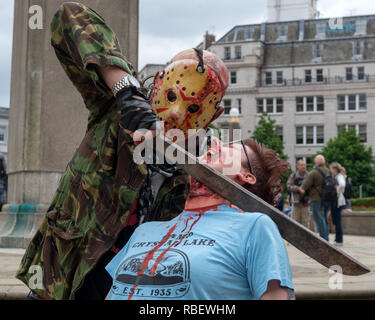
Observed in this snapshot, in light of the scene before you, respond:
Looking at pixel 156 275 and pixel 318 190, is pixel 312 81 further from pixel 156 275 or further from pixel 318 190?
pixel 156 275

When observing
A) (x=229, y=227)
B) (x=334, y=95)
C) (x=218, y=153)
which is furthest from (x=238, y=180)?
(x=334, y=95)

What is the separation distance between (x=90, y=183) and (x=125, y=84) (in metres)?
0.44

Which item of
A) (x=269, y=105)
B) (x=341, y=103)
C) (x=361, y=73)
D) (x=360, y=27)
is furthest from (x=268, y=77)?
(x=360, y=27)

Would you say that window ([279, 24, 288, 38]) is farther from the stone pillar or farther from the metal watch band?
the metal watch band

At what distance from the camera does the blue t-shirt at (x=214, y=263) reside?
1.61 meters

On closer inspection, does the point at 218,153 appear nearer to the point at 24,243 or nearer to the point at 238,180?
the point at 238,180

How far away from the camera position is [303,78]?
6925 cm

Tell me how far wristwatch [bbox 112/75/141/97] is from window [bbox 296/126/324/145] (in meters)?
64.0

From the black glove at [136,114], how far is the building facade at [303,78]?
2345 inches

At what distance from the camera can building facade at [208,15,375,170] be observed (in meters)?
64.4

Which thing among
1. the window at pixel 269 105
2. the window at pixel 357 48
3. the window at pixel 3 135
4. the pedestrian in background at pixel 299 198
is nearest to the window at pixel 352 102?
the window at pixel 357 48

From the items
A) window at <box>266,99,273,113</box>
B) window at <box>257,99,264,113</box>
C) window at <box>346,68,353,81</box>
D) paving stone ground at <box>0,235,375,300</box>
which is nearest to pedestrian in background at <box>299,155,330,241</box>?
paving stone ground at <box>0,235,375,300</box>

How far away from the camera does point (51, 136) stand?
7121 millimetres
